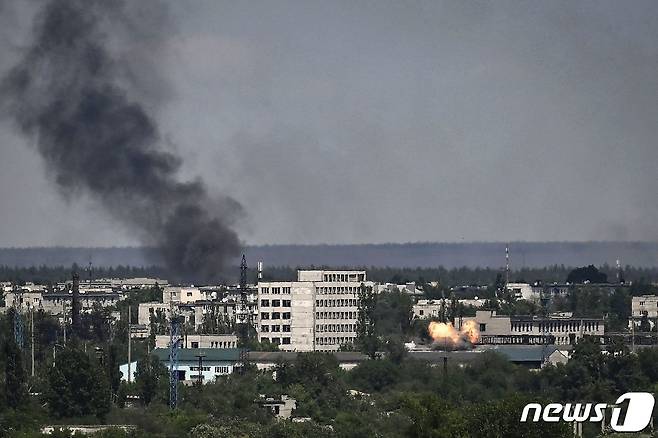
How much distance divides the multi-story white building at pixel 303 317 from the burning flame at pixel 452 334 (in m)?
6.10

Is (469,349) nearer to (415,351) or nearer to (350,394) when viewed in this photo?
(415,351)

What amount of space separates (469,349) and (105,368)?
39.1 metres

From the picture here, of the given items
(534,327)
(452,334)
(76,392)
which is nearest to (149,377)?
(76,392)

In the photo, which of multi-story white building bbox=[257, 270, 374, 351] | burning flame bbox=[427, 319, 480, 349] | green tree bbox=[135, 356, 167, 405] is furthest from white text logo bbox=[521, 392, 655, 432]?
multi-story white building bbox=[257, 270, 374, 351]

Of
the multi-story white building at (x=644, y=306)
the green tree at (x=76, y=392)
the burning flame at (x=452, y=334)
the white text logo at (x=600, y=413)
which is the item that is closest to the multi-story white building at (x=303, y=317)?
the burning flame at (x=452, y=334)

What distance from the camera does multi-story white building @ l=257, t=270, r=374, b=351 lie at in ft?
512

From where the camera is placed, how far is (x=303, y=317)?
156625mm

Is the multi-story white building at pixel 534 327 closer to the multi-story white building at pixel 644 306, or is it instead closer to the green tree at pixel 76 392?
the multi-story white building at pixel 644 306

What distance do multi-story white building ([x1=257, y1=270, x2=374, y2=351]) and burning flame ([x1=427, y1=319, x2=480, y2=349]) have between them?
6.10 metres

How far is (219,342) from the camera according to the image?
495 ft

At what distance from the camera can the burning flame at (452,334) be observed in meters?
149

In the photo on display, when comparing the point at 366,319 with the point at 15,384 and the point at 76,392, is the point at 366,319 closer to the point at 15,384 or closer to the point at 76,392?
the point at 76,392

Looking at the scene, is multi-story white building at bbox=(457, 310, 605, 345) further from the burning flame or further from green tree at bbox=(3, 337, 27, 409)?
green tree at bbox=(3, 337, 27, 409)

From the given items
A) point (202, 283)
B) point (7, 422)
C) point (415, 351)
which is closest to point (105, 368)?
point (7, 422)
